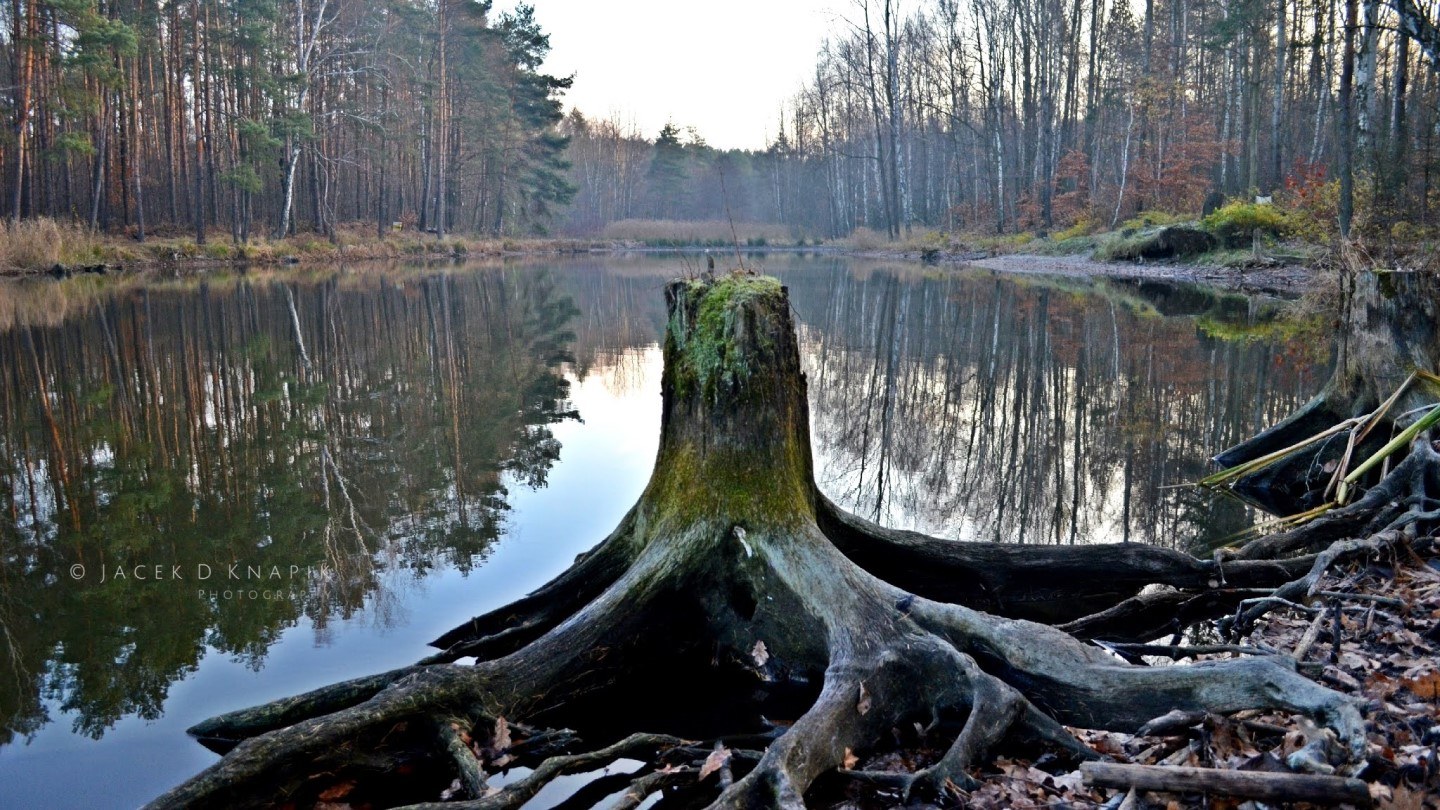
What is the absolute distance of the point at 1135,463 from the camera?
29.1 ft

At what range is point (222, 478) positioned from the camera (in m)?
8.41

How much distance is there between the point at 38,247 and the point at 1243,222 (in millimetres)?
36206

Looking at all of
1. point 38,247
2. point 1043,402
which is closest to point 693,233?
point 38,247

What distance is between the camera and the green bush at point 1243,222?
25.3 meters

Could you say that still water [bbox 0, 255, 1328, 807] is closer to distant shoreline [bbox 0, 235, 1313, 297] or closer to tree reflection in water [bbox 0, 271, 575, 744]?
tree reflection in water [bbox 0, 271, 575, 744]

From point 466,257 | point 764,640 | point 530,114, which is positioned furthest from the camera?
point 530,114

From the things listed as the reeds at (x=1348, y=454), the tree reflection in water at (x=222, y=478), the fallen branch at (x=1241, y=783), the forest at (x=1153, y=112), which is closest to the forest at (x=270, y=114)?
the forest at (x=1153, y=112)

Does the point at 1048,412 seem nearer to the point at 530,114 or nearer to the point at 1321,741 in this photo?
the point at 1321,741

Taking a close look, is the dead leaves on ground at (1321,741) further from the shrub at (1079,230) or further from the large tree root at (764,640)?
the shrub at (1079,230)

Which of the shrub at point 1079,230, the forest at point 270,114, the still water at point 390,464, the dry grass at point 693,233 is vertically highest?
the forest at point 270,114

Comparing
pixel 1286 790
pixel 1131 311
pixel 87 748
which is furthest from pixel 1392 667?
pixel 1131 311

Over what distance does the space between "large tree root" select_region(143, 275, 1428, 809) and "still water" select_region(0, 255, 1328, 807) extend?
1.07 m

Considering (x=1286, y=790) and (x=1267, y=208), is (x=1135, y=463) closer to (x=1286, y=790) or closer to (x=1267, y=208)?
(x=1286, y=790)

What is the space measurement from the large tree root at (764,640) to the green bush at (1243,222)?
23111mm
